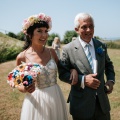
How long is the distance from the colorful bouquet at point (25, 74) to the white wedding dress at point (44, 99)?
0.18 meters

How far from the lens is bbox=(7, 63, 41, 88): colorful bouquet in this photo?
3.33 m

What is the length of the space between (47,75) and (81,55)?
0.73 meters

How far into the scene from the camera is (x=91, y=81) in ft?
10.9

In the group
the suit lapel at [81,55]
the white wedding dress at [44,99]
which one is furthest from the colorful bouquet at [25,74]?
the suit lapel at [81,55]

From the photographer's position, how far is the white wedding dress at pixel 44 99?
375 centimetres

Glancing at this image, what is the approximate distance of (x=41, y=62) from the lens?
152 inches

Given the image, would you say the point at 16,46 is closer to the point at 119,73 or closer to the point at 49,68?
the point at 119,73

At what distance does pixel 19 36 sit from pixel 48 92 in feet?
107

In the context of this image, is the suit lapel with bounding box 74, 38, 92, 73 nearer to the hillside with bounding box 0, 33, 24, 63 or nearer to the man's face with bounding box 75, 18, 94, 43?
the man's face with bounding box 75, 18, 94, 43

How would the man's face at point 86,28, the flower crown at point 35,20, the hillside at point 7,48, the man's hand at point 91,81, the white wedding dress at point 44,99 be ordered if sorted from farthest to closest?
the hillside at point 7,48
the flower crown at point 35,20
the white wedding dress at point 44,99
the man's face at point 86,28
the man's hand at point 91,81

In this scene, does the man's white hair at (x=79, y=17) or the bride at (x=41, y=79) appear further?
the bride at (x=41, y=79)

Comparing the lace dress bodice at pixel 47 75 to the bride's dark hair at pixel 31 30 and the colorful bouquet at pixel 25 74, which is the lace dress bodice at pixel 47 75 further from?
the bride's dark hair at pixel 31 30

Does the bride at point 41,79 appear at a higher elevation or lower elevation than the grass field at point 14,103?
higher

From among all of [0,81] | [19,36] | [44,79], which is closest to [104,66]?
[44,79]
